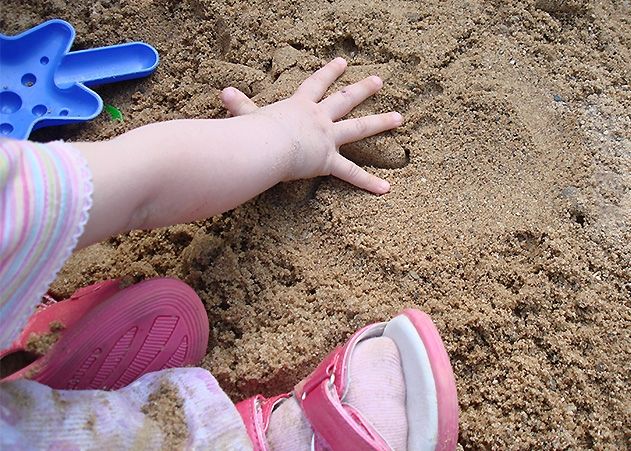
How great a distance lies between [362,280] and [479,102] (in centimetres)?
38

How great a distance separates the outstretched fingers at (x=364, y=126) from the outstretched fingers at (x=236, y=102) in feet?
0.51

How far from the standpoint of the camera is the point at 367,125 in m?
1.19

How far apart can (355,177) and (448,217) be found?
163 mm

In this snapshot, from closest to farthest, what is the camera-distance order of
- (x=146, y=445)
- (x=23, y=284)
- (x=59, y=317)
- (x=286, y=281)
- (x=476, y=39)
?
(x=23, y=284), (x=146, y=445), (x=59, y=317), (x=286, y=281), (x=476, y=39)

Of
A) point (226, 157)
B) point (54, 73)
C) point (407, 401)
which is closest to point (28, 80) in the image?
point (54, 73)

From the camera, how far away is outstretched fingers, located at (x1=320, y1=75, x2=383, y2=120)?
119 centimetres

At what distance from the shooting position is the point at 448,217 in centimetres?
113

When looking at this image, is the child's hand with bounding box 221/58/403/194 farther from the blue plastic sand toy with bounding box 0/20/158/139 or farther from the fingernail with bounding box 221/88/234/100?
the blue plastic sand toy with bounding box 0/20/158/139

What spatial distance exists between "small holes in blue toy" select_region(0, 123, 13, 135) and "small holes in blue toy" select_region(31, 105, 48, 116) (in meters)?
0.05

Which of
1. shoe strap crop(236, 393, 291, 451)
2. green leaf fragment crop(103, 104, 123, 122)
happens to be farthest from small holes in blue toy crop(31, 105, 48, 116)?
shoe strap crop(236, 393, 291, 451)

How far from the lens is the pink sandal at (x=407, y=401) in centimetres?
96

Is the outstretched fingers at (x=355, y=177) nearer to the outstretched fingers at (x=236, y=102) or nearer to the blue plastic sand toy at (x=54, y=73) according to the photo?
the outstretched fingers at (x=236, y=102)

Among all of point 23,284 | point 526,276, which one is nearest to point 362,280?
point 526,276

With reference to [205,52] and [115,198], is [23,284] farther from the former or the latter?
[205,52]
